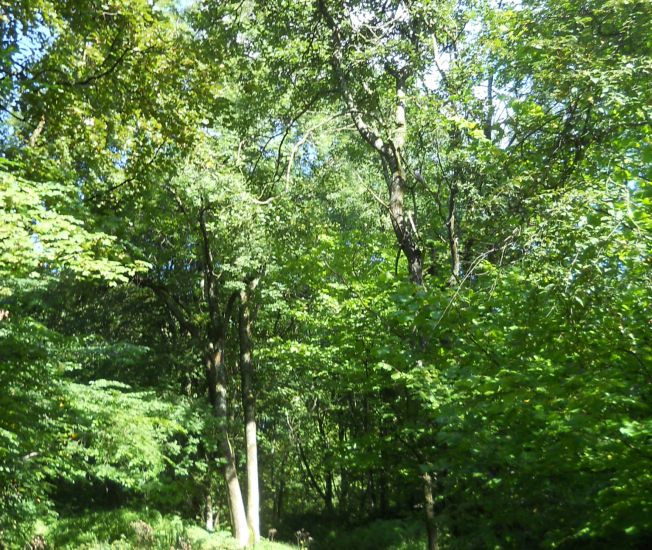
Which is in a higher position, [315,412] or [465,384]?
[315,412]

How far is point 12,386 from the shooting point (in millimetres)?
6691

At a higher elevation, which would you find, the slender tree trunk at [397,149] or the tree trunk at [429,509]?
the slender tree trunk at [397,149]

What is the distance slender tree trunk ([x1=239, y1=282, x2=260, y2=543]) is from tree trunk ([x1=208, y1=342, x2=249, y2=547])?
1.06ft

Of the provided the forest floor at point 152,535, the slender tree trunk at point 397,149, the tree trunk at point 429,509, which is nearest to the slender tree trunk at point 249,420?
the forest floor at point 152,535

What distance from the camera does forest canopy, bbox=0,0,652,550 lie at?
418 cm

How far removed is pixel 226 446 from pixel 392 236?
711cm

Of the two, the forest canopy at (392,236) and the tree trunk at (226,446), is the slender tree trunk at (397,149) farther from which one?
the tree trunk at (226,446)

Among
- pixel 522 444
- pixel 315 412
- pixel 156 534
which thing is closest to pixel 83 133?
pixel 522 444

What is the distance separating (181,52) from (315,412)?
18588 mm

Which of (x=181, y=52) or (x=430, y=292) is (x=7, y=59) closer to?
(x=181, y=52)

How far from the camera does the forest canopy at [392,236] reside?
4.18 meters

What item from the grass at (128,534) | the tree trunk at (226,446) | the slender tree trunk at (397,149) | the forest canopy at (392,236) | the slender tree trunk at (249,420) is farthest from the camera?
the slender tree trunk at (249,420)

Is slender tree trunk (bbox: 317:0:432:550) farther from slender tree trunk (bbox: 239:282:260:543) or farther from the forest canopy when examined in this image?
slender tree trunk (bbox: 239:282:260:543)

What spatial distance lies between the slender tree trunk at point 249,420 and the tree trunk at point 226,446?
0.32 metres
